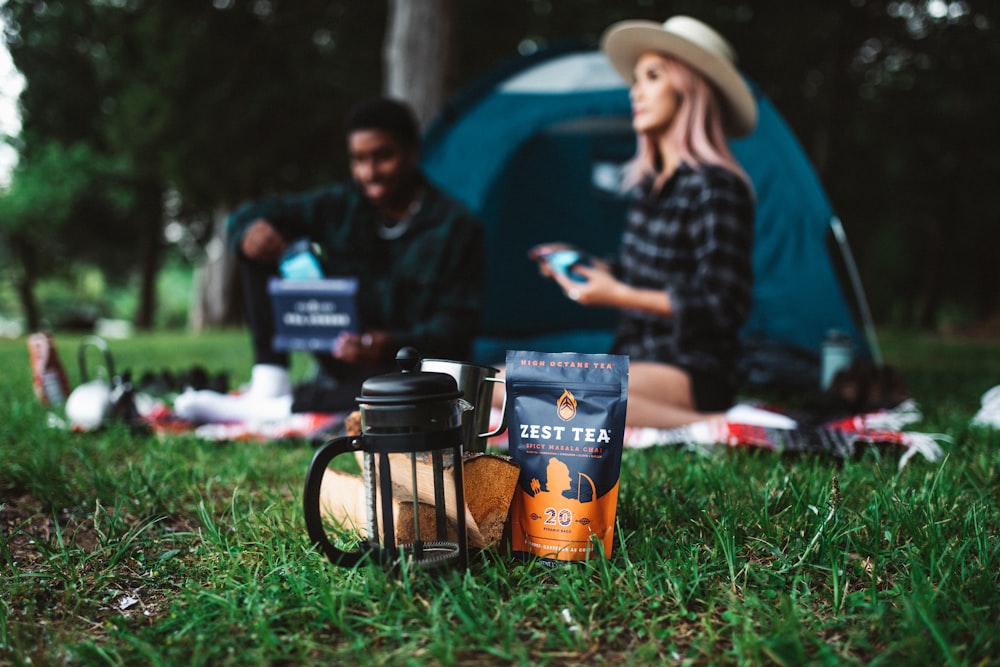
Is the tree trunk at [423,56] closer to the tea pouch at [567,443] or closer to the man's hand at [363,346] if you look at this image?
the man's hand at [363,346]

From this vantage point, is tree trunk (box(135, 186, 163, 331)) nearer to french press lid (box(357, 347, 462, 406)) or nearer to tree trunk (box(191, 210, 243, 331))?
tree trunk (box(191, 210, 243, 331))

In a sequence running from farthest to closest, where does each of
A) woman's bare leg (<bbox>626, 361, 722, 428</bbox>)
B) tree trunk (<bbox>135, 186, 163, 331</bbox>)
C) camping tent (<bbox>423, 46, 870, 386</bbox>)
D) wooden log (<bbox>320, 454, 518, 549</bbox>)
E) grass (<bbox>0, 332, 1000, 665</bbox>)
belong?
tree trunk (<bbox>135, 186, 163, 331</bbox>)
camping tent (<bbox>423, 46, 870, 386</bbox>)
woman's bare leg (<bbox>626, 361, 722, 428</bbox>)
wooden log (<bbox>320, 454, 518, 549</bbox>)
grass (<bbox>0, 332, 1000, 665</bbox>)

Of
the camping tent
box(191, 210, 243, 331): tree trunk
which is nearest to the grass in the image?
the camping tent

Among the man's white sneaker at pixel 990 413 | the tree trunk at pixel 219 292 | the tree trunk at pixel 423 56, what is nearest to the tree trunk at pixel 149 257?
the tree trunk at pixel 219 292

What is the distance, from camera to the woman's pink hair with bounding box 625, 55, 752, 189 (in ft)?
7.81

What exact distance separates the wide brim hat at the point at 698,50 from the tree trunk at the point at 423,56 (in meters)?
1.95

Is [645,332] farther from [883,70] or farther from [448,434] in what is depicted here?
[883,70]

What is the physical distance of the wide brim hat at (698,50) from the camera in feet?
7.86

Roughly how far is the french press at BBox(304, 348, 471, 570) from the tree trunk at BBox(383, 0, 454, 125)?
11.9 ft

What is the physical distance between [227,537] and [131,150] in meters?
7.93

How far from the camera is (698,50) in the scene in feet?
7.81

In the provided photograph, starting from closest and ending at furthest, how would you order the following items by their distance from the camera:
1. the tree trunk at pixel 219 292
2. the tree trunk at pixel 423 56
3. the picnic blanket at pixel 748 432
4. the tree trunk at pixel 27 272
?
the picnic blanket at pixel 748 432, the tree trunk at pixel 423 56, the tree trunk at pixel 219 292, the tree trunk at pixel 27 272

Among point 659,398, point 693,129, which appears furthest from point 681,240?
point 659,398

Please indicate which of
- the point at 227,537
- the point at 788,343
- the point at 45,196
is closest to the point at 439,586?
the point at 227,537
